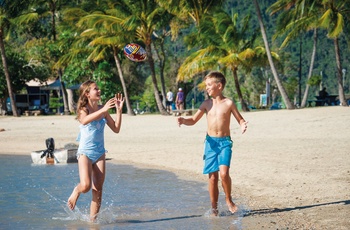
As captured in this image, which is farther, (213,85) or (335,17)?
(335,17)

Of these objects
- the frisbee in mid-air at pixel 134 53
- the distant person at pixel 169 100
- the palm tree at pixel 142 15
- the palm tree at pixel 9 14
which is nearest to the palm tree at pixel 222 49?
the palm tree at pixel 142 15

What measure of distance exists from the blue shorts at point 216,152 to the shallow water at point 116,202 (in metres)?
0.59

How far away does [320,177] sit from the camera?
954 cm

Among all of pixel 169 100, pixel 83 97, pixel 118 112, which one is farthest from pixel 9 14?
pixel 118 112

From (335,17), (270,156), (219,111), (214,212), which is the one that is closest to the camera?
(219,111)

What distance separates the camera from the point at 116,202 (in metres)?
8.38

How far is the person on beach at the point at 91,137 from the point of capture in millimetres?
6434

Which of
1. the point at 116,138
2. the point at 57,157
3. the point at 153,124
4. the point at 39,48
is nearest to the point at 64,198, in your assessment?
the point at 57,157

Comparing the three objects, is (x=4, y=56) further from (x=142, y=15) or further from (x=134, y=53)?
(x=134, y=53)

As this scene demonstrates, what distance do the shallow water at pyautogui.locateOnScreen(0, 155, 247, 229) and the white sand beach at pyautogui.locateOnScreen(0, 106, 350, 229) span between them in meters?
0.54

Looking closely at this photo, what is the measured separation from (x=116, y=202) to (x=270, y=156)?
16.3 ft

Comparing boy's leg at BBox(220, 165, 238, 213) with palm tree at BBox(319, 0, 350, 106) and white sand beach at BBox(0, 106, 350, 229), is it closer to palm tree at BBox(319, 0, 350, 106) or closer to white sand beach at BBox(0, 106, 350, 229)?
white sand beach at BBox(0, 106, 350, 229)

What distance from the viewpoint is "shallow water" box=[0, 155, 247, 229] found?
22.6 feet

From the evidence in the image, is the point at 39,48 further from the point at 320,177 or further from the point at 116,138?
the point at 320,177
